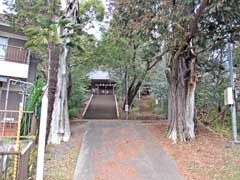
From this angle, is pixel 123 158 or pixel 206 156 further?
pixel 206 156

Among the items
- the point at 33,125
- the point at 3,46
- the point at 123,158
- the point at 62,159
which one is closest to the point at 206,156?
the point at 123,158

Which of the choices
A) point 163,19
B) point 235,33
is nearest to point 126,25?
point 163,19

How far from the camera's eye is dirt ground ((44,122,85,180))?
7.38m

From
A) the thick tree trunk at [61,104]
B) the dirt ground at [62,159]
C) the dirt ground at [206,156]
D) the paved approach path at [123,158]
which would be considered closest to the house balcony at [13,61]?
the thick tree trunk at [61,104]

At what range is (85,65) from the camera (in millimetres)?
18734

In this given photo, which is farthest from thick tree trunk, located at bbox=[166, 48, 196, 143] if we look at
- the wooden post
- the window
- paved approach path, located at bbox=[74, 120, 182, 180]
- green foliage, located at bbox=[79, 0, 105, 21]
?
the window

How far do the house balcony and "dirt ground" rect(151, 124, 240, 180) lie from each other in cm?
831

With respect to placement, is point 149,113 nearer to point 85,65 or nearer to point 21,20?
point 85,65

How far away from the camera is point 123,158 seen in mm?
9148

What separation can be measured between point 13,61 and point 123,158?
377 inches

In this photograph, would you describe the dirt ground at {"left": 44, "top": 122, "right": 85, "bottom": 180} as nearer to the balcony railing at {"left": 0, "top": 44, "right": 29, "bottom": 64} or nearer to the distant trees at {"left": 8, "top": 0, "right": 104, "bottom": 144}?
the distant trees at {"left": 8, "top": 0, "right": 104, "bottom": 144}

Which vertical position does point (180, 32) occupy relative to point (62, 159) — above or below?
above

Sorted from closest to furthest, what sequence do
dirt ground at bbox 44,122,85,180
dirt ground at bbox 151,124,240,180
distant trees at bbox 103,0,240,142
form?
dirt ground at bbox 44,122,85,180, dirt ground at bbox 151,124,240,180, distant trees at bbox 103,0,240,142

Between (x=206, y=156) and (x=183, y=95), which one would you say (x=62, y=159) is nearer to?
(x=206, y=156)
